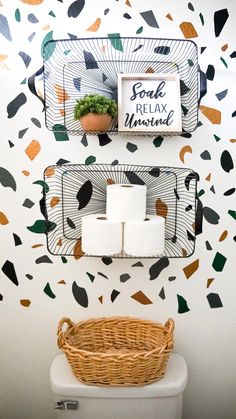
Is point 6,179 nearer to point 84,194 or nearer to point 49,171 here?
point 49,171

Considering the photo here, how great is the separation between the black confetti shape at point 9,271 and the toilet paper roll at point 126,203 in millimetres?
504

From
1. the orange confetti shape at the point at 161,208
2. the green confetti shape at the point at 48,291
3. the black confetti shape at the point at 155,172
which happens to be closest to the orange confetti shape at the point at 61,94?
the black confetti shape at the point at 155,172

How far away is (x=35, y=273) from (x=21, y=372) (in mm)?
437

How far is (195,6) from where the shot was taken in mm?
1452

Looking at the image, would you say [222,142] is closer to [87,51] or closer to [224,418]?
[87,51]

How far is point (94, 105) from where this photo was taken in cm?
132

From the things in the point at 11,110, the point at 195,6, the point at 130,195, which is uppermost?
the point at 195,6

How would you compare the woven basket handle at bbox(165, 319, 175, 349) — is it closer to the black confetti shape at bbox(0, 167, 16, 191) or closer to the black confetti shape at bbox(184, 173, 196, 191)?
the black confetti shape at bbox(184, 173, 196, 191)

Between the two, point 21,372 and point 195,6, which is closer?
point 195,6

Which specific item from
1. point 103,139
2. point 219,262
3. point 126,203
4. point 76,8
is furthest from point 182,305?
point 76,8

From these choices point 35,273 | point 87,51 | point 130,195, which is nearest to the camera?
point 130,195

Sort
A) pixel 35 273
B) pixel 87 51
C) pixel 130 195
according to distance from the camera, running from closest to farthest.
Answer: pixel 130 195 < pixel 87 51 < pixel 35 273

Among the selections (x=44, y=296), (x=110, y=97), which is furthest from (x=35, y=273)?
(x=110, y=97)

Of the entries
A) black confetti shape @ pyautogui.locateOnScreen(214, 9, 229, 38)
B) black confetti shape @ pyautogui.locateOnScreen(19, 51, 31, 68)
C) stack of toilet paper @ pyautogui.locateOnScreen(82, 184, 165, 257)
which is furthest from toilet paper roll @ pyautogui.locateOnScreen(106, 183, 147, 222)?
black confetti shape @ pyautogui.locateOnScreen(214, 9, 229, 38)
